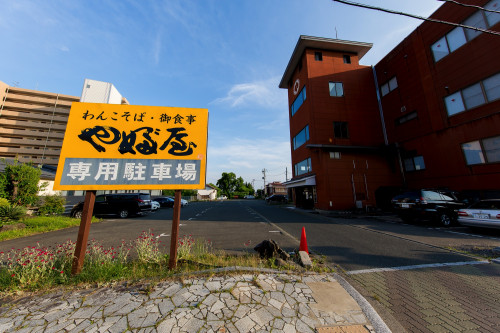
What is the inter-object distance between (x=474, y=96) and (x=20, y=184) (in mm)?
28914

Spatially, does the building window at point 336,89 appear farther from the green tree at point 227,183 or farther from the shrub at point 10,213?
the green tree at point 227,183

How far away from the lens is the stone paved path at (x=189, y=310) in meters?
2.15

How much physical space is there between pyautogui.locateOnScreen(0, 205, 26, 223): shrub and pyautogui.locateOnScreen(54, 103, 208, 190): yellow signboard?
9452 millimetres

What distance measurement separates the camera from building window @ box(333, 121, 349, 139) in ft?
52.9

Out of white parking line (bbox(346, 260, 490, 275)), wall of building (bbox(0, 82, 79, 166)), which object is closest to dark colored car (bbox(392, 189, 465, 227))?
white parking line (bbox(346, 260, 490, 275))

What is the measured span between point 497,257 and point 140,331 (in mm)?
7774

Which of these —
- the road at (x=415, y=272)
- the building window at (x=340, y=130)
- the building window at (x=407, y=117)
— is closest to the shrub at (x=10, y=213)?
the road at (x=415, y=272)

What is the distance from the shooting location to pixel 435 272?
12.2ft

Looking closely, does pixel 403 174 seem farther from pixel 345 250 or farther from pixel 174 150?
pixel 174 150

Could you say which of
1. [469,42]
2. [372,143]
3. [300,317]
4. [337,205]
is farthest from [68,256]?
[469,42]

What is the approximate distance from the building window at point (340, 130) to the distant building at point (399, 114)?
0.32 ft

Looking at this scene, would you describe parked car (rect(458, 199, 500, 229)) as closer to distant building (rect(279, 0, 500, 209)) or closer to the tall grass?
distant building (rect(279, 0, 500, 209))

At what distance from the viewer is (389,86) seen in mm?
16953

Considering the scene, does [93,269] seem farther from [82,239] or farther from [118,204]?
[118,204]
